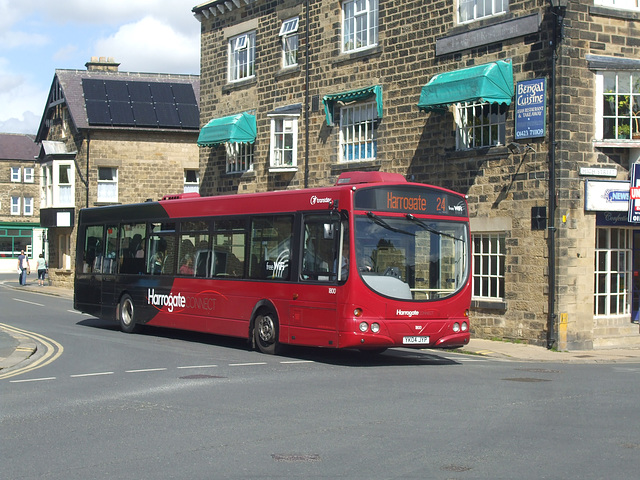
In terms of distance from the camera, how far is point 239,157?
28859 mm

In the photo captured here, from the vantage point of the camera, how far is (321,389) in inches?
446

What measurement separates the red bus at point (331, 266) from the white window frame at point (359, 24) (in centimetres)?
805

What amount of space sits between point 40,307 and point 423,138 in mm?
14962

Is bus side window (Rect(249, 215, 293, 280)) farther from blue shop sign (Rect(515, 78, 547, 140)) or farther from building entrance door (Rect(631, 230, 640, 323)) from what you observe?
building entrance door (Rect(631, 230, 640, 323))

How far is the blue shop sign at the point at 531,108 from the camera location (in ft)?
59.7

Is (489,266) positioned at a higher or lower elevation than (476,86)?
lower

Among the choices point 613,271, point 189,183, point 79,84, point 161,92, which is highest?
point 79,84

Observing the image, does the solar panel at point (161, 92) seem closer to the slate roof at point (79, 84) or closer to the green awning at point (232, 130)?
the slate roof at point (79, 84)

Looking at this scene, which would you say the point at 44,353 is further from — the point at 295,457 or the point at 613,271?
the point at 613,271

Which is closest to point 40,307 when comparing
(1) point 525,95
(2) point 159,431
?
(1) point 525,95

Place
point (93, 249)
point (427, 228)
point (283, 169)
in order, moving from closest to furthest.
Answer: point (427, 228) → point (93, 249) → point (283, 169)

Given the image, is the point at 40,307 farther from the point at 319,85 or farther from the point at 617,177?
the point at 617,177

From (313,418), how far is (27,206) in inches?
2767

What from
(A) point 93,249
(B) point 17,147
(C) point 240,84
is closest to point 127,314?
(A) point 93,249
